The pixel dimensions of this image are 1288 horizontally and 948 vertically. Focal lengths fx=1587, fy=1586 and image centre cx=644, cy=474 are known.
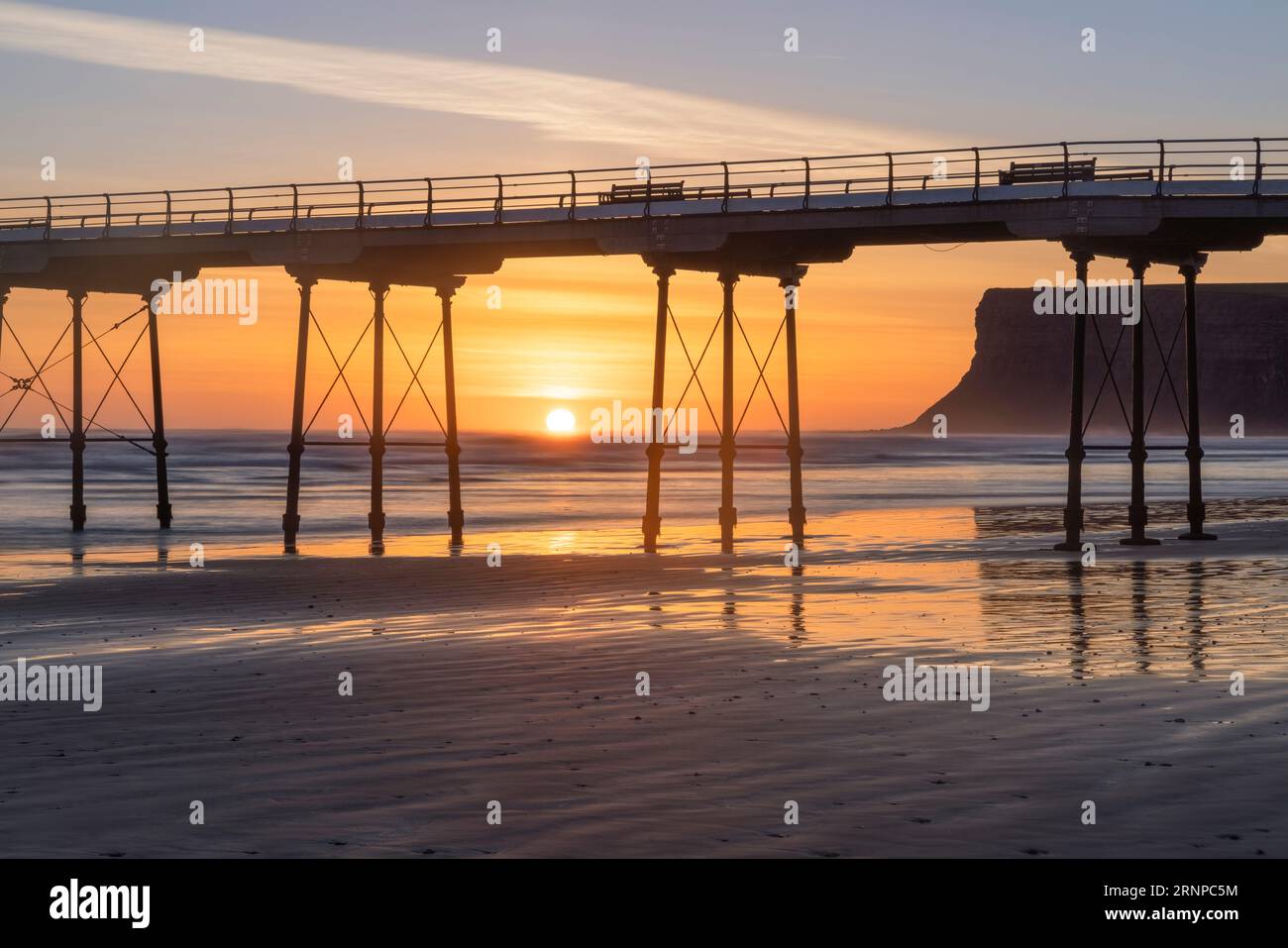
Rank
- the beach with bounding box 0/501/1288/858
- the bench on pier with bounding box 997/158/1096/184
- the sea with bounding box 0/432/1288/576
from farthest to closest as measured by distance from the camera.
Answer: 1. the sea with bounding box 0/432/1288/576
2. the bench on pier with bounding box 997/158/1096/184
3. the beach with bounding box 0/501/1288/858

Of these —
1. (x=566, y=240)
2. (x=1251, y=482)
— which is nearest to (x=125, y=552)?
(x=566, y=240)

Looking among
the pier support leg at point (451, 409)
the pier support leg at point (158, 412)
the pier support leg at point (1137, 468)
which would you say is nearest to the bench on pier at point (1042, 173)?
the pier support leg at point (1137, 468)

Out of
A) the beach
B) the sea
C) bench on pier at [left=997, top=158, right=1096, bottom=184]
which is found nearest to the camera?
the beach

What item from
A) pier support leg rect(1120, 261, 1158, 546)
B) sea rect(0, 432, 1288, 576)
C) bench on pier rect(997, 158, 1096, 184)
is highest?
bench on pier rect(997, 158, 1096, 184)

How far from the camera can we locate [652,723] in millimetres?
13797

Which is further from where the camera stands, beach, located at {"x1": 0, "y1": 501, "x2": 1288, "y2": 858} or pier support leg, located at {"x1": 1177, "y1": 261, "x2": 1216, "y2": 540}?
pier support leg, located at {"x1": 1177, "y1": 261, "x2": 1216, "y2": 540}

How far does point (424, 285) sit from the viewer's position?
4278 centimetres

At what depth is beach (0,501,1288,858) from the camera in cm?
1011

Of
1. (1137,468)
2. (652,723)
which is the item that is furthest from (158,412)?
(652,723)

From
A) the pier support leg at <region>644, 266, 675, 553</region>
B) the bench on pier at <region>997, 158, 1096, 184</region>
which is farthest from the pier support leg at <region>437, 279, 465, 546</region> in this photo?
the bench on pier at <region>997, 158, 1096, 184</region>

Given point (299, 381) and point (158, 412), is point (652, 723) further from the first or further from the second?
point (158, 412)

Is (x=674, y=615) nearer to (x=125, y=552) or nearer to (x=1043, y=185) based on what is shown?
(x=1043, y=185)

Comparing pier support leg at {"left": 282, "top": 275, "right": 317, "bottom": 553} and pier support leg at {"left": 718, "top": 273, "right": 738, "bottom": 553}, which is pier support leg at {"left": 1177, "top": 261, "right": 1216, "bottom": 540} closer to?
pier support leg at {"left": 718, "top": 273, "right": 738, "bottom": 553}

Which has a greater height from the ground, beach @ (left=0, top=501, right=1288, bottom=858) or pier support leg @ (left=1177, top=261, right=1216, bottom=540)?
pier support leg @ (left=1177, top=261, right=1216, bottom=540)
